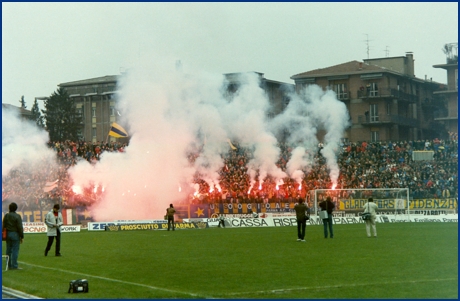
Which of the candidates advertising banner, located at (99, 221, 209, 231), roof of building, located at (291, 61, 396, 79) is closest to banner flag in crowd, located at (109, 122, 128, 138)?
advertising banner, located at (99, 221, 209, 231)

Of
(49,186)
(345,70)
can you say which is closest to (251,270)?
(49,186)

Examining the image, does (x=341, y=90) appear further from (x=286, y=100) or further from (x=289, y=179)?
(x=289, y=179)

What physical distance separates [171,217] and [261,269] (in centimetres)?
2683

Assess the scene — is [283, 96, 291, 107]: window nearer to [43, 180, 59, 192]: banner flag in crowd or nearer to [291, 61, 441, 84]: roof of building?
[291, 61, 441, 84]: roof of building

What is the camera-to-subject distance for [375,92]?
89.9 meters

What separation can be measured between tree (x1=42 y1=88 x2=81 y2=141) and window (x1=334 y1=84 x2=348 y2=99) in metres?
32.3

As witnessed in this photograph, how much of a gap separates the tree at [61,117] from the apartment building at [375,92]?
93.1 feet

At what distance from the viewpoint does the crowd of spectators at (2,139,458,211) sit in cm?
6128

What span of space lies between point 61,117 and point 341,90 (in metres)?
34.7

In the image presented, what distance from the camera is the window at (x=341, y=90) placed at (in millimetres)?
91625

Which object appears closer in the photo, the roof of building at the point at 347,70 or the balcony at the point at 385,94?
the balcony at the point at 385,94

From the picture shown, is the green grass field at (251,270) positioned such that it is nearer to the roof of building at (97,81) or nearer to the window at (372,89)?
the window at (372,89)

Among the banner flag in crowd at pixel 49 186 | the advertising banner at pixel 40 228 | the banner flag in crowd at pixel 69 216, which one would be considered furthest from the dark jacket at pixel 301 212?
the banner flag in crowd at pixel 49 186

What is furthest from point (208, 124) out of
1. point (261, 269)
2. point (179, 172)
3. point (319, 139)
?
point (261, 269)
